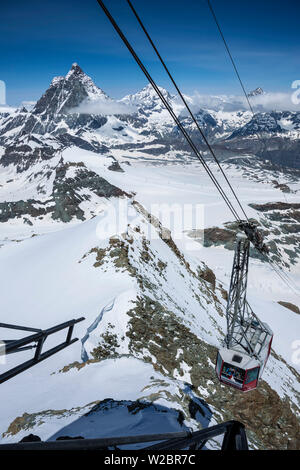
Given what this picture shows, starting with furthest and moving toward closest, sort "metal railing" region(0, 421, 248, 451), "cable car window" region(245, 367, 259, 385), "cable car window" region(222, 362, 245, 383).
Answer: "cable car window" region(245, 367, 259, 385) < "cable car window" region(222, 362, 245, 383) < "metal railing" region(0, 421, 248, 451)

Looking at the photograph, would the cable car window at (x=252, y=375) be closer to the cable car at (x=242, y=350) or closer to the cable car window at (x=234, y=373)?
the cable car at (x=242, y=350)

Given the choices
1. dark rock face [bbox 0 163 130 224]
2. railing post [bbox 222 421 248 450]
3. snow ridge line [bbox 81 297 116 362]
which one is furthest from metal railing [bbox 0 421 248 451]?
dark rock face [bbox 0 163 130 224]

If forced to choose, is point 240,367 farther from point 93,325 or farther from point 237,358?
point 93,325

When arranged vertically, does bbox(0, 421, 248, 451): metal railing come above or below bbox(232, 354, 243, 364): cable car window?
above

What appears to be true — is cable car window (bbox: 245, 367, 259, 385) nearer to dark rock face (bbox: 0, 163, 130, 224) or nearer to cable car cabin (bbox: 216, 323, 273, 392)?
cable car cabin (bbox: 216, 323, 273, 392)

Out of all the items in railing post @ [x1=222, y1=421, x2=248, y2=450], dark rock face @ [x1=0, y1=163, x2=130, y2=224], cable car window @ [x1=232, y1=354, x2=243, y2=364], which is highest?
dark rock face @ [x1=0, y1=163, x2=130, y2=224]

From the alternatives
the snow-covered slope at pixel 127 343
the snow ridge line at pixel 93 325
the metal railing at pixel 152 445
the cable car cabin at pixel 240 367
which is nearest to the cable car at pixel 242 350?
the cable car cabin at pixel 240 367
